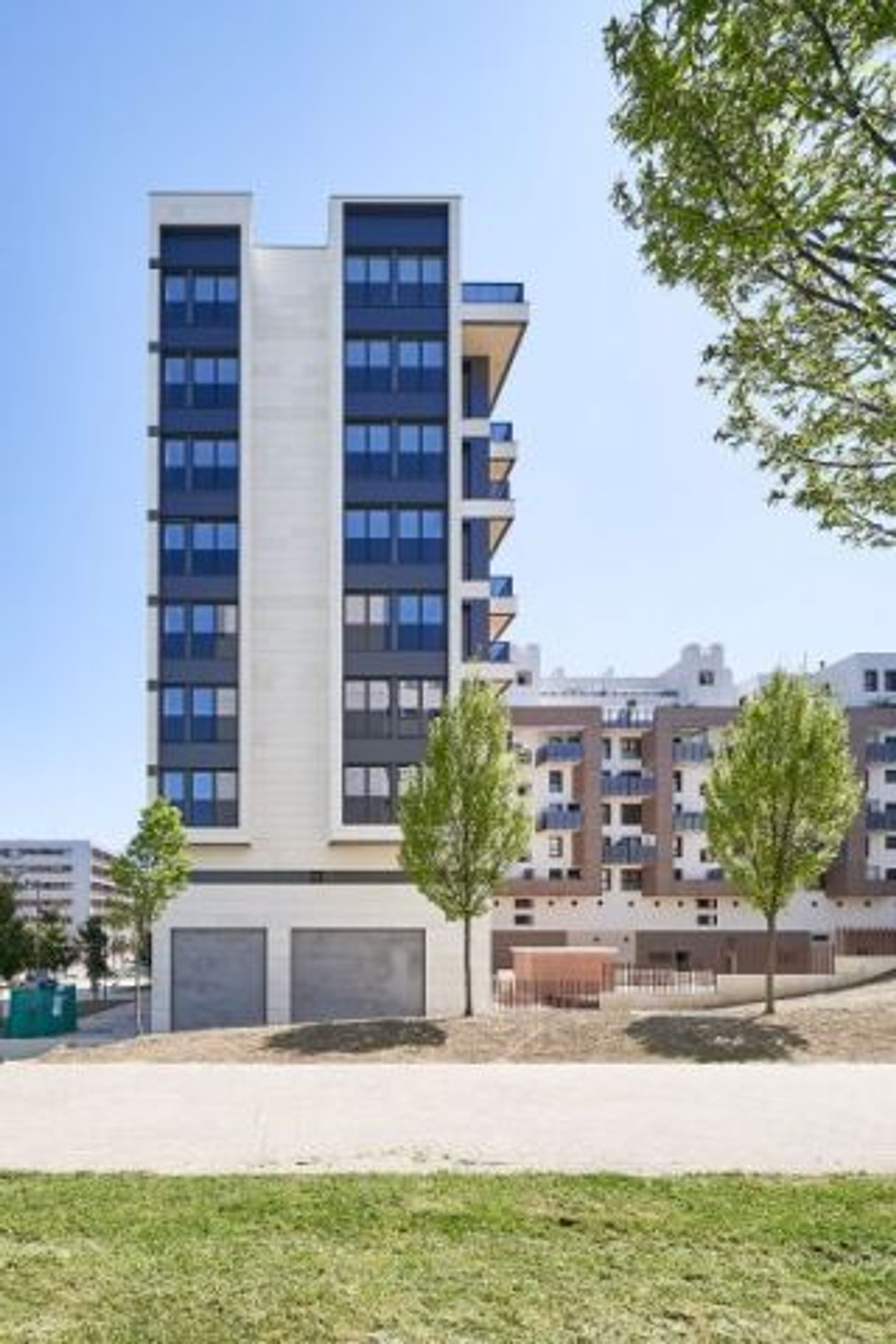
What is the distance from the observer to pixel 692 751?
194ft

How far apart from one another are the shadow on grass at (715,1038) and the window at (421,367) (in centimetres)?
2239

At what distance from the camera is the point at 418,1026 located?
24.7 m

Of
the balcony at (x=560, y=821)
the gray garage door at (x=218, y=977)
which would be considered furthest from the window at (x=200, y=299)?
the balcony at (x=560, y=821)

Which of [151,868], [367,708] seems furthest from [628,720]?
[151,868]

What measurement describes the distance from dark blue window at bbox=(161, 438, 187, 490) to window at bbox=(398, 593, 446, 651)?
854 centimetres

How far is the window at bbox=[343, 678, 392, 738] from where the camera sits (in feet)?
118

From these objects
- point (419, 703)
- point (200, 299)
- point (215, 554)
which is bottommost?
point (419, 703)

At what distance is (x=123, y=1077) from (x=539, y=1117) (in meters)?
8.38

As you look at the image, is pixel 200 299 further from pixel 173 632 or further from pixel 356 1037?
pixel 356 1037

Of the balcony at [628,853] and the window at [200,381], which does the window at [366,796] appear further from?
the balcony at [628,853]

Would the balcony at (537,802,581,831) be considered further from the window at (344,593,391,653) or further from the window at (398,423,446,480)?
the window at (398,423,446,480)

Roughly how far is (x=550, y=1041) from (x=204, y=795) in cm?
1686

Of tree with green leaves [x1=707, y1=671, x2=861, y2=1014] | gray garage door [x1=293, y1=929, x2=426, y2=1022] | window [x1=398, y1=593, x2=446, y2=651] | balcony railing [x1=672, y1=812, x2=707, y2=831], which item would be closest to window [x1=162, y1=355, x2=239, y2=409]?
window [x1=398, y1=593, x2=446, y2=651]

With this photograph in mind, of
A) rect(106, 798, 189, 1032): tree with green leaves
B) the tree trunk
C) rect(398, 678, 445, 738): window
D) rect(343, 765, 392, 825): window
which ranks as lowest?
the tree trunk
